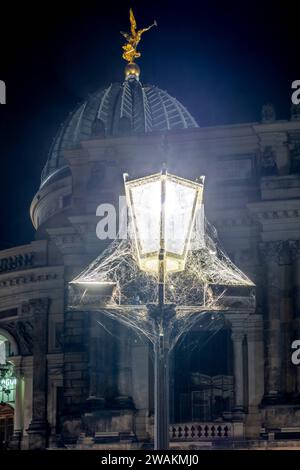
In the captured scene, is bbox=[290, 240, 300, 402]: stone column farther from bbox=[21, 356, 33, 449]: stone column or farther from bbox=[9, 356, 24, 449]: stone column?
bbox=[9, 356, 24, 449]: stone column

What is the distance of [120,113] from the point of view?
243ft

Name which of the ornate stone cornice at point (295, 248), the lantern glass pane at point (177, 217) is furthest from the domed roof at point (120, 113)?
the lantern glass pane at point (177, 217)

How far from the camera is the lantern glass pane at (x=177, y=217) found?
26.8 meters

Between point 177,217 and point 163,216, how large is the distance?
0.49m

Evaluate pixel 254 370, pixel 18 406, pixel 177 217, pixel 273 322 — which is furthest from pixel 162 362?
pixel 18 406

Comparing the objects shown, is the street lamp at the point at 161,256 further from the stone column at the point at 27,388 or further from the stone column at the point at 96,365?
the stone column at the point at 27,388

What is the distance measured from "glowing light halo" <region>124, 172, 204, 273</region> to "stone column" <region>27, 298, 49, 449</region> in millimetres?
36523

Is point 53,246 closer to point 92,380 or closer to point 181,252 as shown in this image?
point 92,380

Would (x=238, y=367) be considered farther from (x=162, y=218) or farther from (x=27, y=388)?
(x=162, y=218)

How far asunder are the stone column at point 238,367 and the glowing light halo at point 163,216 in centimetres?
2483
